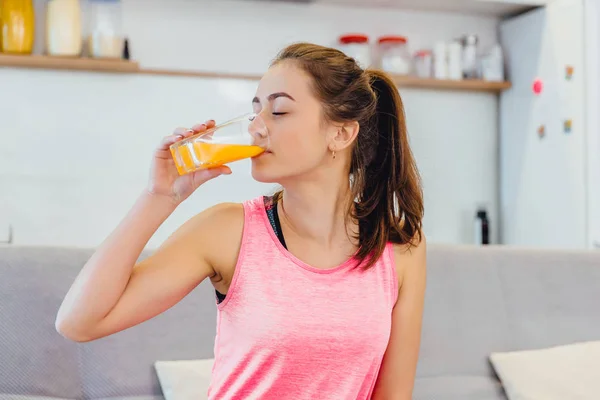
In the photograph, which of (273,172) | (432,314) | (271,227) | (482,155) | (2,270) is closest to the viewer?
(273,172)

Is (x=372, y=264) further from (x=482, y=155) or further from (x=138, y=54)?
(x=482, y=155)

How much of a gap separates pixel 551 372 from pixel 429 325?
0.32 meters

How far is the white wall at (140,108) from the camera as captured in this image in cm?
313

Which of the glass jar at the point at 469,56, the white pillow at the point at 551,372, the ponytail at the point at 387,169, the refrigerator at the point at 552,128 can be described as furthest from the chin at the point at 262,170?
the glass jar at the point at 469,56

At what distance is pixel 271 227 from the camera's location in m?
1.49

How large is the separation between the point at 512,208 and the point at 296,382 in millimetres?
2492

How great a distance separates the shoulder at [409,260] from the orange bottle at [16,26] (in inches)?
77.2

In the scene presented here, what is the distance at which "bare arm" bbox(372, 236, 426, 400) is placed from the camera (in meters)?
1.55

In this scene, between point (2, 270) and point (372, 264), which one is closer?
point (372, 264)

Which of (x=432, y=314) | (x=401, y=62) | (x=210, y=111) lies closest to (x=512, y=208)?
(x=401, y=62)

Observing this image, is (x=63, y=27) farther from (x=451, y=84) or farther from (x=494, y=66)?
(x=494, y=66)

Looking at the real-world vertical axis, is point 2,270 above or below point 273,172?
below

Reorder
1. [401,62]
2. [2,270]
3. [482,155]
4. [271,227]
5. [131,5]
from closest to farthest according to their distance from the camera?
[271,227], [2,270], [131,5], [401,62], [482,155]

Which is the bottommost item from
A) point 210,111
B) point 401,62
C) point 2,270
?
→ point 2,270
